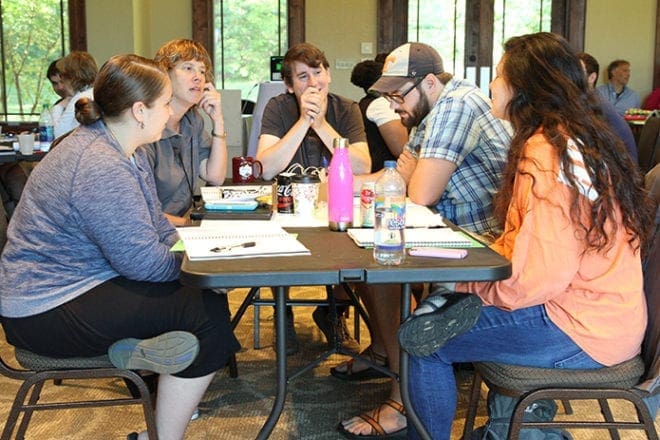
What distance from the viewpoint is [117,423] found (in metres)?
2.39

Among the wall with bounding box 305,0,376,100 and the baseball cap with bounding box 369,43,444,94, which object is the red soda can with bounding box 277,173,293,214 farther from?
the wall with bounding box 305,0,376,100

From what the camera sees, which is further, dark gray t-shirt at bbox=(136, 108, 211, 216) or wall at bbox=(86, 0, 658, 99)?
wall at bbox=(86, 0, 658, 99)

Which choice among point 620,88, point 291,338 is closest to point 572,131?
point 291,338

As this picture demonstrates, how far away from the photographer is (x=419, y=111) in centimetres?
248

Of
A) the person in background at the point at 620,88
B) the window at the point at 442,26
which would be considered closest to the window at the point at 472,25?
the window at the point at 442,26

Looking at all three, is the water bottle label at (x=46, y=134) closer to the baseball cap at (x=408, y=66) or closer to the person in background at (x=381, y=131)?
the person in background at (x=381, y=131)

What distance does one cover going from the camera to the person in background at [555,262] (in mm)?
1590

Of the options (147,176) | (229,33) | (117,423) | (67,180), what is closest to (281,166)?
(147,176)

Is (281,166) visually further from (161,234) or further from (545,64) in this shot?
(545,64)

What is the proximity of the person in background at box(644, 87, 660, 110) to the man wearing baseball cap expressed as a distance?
636cm

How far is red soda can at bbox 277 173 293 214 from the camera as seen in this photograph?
221 cm

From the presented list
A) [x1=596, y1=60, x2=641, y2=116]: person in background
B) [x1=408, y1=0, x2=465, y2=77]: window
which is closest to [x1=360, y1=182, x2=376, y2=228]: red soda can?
[x1=408, y1=0, x2=465, y2=77]: window

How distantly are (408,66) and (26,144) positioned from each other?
2.61m

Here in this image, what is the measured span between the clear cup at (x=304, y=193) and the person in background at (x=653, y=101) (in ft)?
22.3
